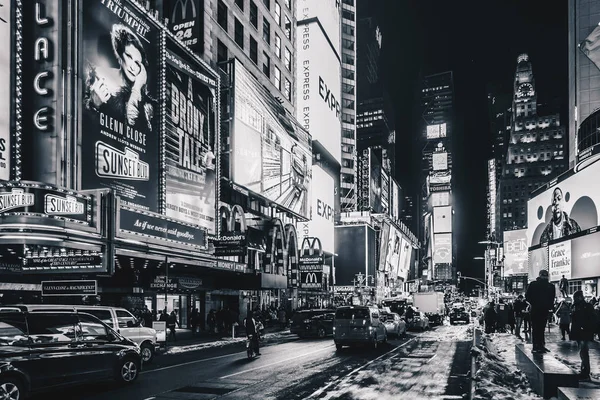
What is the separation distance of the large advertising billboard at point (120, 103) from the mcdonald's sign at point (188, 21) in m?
7.68

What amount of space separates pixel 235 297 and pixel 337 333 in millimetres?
22812

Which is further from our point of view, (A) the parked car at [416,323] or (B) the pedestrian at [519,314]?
(A) the parked car at [416,323]

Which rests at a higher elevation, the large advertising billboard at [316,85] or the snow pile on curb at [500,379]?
the large advertising billboard at [316,85]

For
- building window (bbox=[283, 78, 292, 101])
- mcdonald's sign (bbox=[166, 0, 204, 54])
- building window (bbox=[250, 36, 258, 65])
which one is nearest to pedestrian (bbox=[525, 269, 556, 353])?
mcdonald's sign (bbox=[166, 0, 204, 54])

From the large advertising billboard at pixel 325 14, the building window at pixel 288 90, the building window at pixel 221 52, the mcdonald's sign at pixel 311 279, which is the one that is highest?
the large advertising billboard at pixel 325 14

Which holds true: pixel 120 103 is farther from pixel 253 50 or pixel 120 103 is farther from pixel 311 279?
pixel 311 279

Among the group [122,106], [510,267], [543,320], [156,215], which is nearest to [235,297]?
[156,215]

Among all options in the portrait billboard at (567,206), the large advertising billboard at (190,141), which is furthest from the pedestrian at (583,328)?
the portrait billboard at (567,206)

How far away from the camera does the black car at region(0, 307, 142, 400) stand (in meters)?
11.3

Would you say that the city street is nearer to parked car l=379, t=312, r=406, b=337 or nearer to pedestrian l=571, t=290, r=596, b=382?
pedestrian l=571, t=290, r=596, b=382

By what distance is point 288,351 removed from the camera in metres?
23.8

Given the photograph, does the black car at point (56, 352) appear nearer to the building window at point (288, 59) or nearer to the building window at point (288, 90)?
the building window at point (288, 90)

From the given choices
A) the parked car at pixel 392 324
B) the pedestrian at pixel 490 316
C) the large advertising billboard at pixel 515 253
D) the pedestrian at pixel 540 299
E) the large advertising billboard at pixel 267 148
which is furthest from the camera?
the large advertising billboard at pixel 515 253

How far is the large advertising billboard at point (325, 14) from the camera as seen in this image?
77.8 meters
